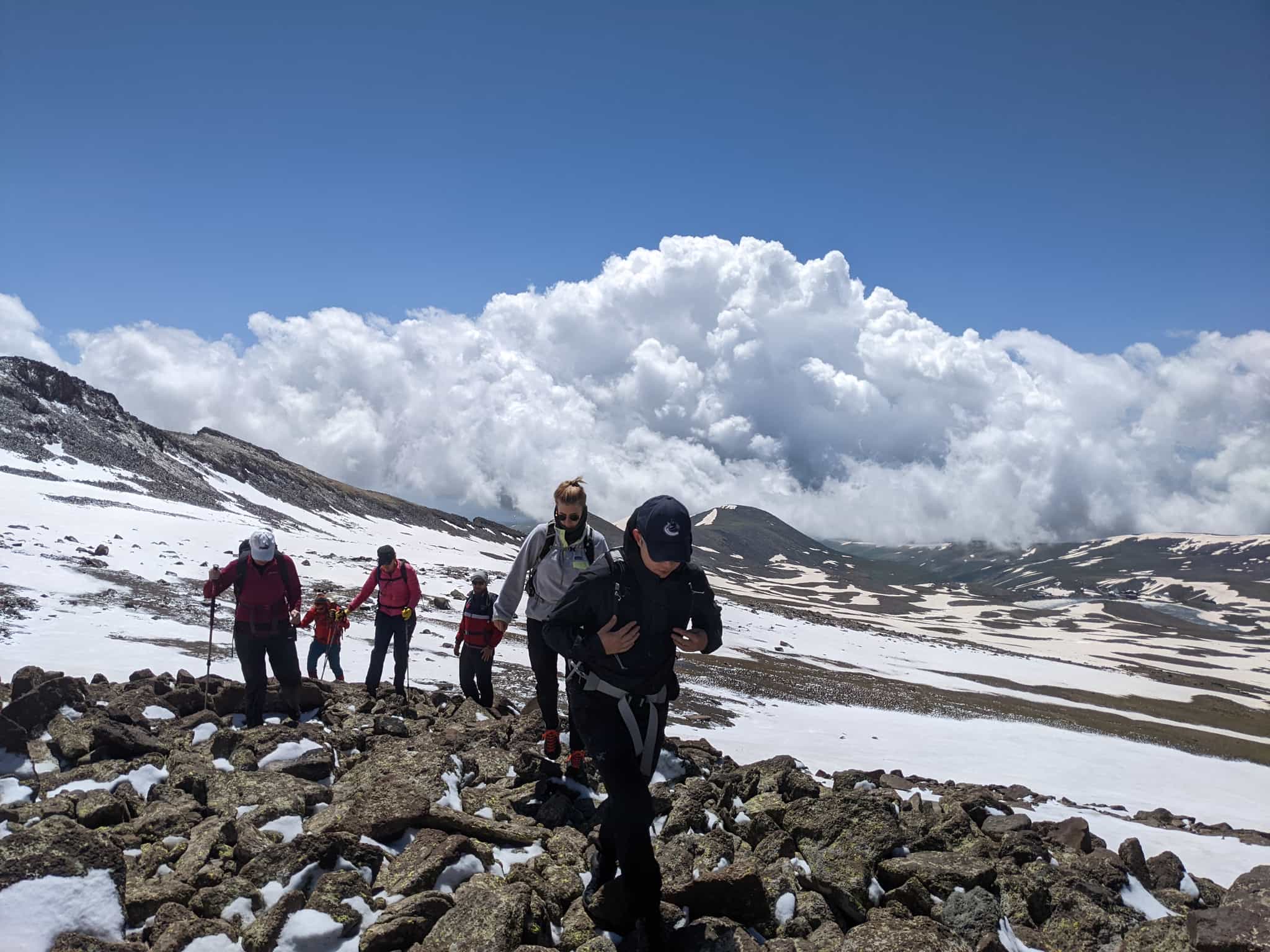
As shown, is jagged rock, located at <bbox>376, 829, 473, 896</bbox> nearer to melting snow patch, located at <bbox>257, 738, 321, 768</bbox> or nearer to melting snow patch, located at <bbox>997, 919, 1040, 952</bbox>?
melting snow patch, located at <bbox>257, 738, 321, 768</bbox>

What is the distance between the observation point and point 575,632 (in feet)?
18.9

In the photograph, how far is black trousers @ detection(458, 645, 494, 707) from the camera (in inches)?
456

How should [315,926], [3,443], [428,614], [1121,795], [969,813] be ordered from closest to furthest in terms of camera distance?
[315,926] < [969,813] < [1121,795] < [428,614] < [3,443]

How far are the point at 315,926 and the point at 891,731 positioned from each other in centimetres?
3051

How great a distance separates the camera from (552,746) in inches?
342

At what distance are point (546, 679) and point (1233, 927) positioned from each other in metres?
6.65

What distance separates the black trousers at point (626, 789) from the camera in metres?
5.30

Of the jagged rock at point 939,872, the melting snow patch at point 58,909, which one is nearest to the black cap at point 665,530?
the jagged rock at point 939,872

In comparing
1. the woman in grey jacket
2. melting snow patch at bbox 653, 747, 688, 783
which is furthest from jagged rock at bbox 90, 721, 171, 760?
melting snow patch at bbox 653, 747, 688, 783

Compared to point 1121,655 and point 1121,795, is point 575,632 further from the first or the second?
point 1121,655

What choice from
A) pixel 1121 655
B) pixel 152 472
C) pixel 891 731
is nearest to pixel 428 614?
pixel 891 731

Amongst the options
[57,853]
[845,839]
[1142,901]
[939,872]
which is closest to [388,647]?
[57,853]

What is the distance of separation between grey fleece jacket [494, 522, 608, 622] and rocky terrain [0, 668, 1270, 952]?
6.01 feet

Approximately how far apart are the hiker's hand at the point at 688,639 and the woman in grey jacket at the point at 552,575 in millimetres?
2760
